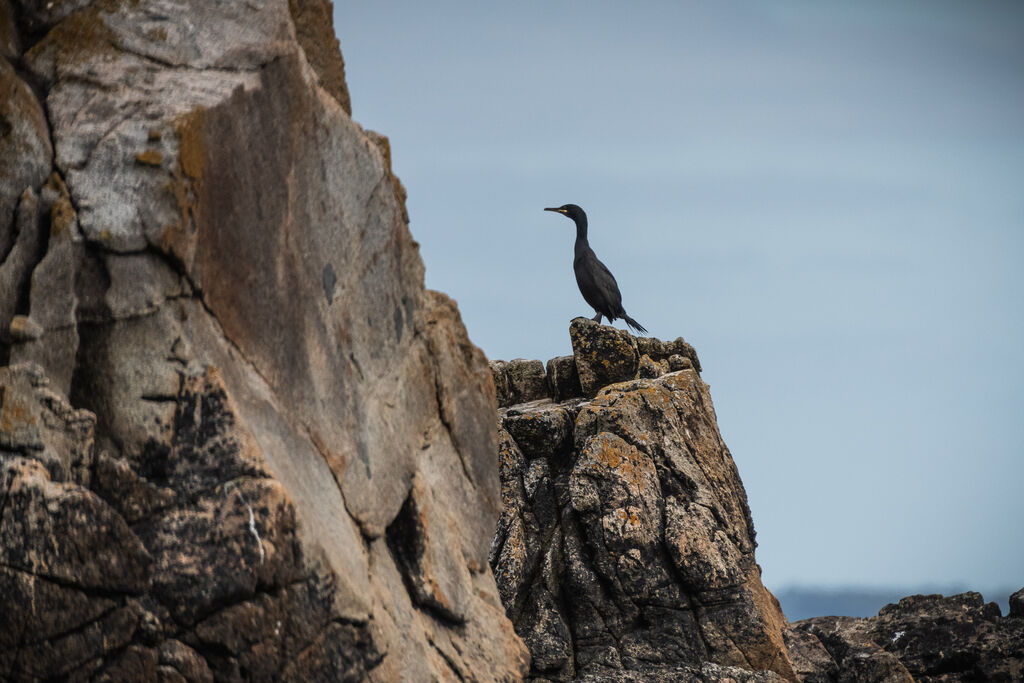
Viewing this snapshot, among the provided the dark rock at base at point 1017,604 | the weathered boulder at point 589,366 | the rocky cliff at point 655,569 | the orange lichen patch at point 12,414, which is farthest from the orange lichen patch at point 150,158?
the dark rock at base at point 1017,604

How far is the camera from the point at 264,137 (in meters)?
7.90

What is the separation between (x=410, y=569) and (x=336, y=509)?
4.01 ft

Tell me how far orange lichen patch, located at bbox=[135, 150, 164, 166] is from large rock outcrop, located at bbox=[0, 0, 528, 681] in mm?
18

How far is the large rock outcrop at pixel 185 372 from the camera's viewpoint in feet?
21.2

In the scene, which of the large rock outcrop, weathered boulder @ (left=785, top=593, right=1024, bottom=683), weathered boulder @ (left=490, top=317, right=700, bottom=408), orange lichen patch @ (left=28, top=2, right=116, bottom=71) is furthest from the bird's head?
orange lichen patch @ (left=28, top=2, right=116, bottom=71)

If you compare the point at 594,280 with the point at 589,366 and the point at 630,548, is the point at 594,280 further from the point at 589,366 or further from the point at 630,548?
the point at 630,548

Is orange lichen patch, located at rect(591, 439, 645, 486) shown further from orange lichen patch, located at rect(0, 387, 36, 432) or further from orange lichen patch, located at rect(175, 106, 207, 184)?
orange lichen patch, located at rect(0, 387, 36, 432)

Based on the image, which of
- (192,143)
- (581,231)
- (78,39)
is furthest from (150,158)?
(581,231)

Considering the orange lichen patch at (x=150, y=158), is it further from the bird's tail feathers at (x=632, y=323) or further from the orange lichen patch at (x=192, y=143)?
the bird's tail feathers at (x=632, y=323)

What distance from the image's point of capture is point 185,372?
22.7 ft

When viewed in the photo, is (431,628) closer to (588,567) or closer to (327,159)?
(327,159)

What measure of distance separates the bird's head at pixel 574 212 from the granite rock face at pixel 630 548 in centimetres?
878

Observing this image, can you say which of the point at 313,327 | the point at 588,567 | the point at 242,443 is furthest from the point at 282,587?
the point at 588,567

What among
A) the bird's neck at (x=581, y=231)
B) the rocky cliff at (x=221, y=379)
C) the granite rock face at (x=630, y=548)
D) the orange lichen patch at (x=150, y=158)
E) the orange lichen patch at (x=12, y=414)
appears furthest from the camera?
the bird's neck at (x=581, y=231)
